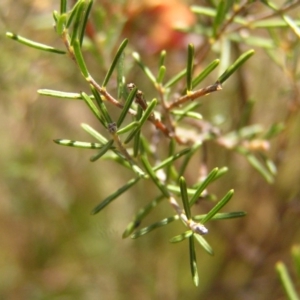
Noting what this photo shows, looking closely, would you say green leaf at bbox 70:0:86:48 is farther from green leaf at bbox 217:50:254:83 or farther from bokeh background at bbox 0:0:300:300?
bokeh background at bbox 0:0:300:300

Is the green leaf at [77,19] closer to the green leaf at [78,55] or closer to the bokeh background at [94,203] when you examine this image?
the green leaf at [78,55]

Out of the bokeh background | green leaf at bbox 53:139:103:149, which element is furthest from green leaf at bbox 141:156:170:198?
the bokeh background

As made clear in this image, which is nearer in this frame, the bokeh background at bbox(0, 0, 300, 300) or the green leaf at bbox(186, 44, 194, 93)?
the green leaf at bbox(186, 44, 194, 93)

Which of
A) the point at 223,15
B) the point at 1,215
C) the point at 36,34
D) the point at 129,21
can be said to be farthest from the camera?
the point at 1,215

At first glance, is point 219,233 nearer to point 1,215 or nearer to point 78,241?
point 78,241

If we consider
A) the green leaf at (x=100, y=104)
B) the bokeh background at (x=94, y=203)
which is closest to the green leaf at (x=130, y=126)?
the green leaf at (x=100, y=104)

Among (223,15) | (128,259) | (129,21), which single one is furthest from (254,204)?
(223,15)

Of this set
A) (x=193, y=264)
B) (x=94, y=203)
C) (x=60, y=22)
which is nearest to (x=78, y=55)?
(x=60, y=22)

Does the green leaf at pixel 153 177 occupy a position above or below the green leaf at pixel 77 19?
below
